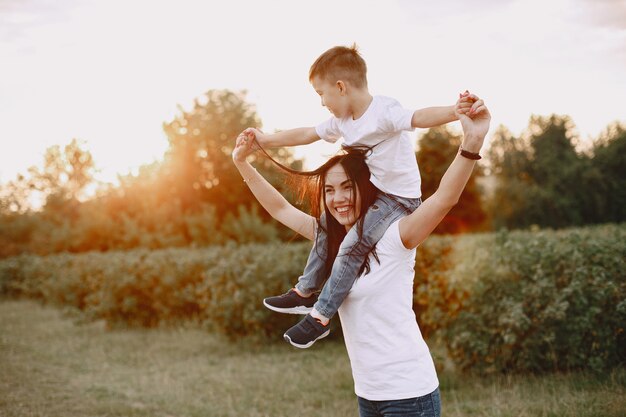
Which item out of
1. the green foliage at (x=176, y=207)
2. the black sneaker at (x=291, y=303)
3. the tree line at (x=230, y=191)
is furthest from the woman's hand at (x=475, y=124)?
Answer: the tree line at (x=230, y=191)

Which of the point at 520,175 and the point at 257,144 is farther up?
the point at 257,144

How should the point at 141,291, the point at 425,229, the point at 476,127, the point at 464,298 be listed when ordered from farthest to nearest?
the point at 141,291 → the point at 464,298 → the point at 425,229 → the point at 476,127

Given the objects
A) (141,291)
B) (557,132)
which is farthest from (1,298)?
(557,132)

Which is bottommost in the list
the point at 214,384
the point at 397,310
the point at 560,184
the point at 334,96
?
the point at 560,184

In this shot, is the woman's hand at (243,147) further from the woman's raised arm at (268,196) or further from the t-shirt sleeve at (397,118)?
the t-shirt sleeve at (397,118)

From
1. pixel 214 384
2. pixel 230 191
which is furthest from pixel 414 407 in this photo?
pixel 230 191

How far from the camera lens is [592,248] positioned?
5793mm

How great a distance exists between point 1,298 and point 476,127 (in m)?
25.4

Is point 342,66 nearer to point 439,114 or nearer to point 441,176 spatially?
point 439,114

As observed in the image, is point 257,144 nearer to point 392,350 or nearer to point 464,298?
point 392,350

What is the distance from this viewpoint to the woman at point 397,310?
1.99 m

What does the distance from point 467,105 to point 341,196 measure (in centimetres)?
66

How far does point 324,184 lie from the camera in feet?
7.83

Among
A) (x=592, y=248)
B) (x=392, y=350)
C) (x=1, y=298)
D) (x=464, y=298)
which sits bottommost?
(x=1, y=298)
